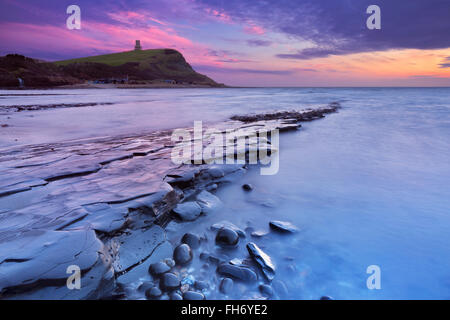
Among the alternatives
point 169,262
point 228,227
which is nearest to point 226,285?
point 169,262

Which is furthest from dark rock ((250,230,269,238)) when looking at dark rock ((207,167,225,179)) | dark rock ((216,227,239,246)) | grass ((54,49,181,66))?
grass ((54,49,181,66))

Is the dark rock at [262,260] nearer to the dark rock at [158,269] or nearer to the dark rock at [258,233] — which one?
the dark rock at [258,233]

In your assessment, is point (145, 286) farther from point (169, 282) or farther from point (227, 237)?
point (227, 237)

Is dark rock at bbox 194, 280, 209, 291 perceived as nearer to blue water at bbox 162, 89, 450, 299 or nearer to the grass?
blue water at bbox 162, 89, 450, 299

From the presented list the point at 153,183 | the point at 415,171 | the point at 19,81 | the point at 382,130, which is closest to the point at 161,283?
the point at 153,183

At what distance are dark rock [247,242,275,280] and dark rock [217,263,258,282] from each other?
4.6 inches

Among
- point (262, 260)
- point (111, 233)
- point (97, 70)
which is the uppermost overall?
point (97, 70)

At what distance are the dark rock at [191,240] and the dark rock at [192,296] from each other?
563mm

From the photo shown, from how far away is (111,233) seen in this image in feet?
6.73

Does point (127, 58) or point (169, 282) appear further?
point (127, 58)

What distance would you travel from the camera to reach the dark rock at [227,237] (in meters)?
2.29

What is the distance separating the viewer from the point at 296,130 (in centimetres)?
813

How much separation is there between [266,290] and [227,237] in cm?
64

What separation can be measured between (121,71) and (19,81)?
141ft
